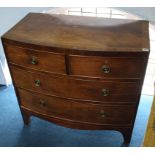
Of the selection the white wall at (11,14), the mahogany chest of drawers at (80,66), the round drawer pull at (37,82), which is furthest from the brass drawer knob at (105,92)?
the white wall at (11,14)

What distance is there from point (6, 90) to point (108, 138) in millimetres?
1135

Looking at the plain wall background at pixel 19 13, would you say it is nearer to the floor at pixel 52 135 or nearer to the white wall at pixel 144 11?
the white wall at pixel 144 11

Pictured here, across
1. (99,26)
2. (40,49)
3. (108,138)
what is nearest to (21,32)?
(40,49)

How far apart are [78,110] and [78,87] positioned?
0.21 meters

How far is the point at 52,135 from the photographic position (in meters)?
1.76

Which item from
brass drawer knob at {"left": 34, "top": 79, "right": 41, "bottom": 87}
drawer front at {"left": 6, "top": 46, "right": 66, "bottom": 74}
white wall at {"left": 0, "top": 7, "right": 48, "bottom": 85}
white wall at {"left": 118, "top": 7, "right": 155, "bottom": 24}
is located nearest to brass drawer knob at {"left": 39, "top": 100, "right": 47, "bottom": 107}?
brass drawer knob at {"left": 34, "top": 79, "right": 41, "bottom": 87}

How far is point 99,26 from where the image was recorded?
134 centimetres

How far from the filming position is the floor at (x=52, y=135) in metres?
1.68

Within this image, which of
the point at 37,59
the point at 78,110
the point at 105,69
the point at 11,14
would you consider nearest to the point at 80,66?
the point at 105,69

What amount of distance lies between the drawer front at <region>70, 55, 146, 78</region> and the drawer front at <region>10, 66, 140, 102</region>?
63 mm

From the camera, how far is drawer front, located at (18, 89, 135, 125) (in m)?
1.39

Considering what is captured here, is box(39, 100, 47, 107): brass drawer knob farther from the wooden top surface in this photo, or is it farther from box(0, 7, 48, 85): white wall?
box(0, 7, 48, 85): white wall
